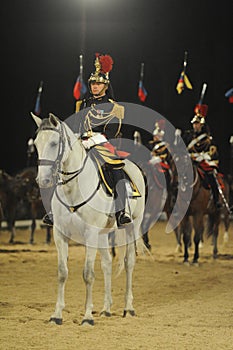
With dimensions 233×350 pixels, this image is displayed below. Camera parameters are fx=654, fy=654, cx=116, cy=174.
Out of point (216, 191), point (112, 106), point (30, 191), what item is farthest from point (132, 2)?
point (112, 106)

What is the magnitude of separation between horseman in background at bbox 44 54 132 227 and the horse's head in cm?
82

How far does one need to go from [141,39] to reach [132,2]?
7.14 feet

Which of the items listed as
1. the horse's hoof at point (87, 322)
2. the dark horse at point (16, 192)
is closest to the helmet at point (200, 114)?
the dark horse at point (16, 192)

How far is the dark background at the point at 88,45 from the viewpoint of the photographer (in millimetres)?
26516

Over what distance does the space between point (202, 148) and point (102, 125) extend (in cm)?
643

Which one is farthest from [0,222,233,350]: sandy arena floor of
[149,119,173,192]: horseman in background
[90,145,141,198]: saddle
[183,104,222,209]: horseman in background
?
[149,119,173,192]: horseman in background

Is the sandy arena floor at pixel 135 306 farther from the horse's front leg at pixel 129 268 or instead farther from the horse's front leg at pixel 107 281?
the horse's front leg at pixel 129 268

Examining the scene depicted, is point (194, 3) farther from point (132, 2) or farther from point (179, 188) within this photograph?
point (179, 188)

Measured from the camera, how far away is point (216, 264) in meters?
14.2

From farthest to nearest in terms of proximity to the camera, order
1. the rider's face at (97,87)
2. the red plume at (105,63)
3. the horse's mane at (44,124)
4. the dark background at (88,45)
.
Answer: the dark background at (88,45) < the red plume at (105,63) < the rider's face at (97,87) < the horse's mane at (44,124)

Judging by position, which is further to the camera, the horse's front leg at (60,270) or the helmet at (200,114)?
the helmet at (200,114)

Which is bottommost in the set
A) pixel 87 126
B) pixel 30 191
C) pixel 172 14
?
pixel 30 191

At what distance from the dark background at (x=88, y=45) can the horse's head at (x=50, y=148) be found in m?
18.0

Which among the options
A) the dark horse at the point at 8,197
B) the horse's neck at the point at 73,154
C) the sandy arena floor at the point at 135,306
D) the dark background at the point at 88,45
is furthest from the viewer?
the dark background at the point at 88,45
